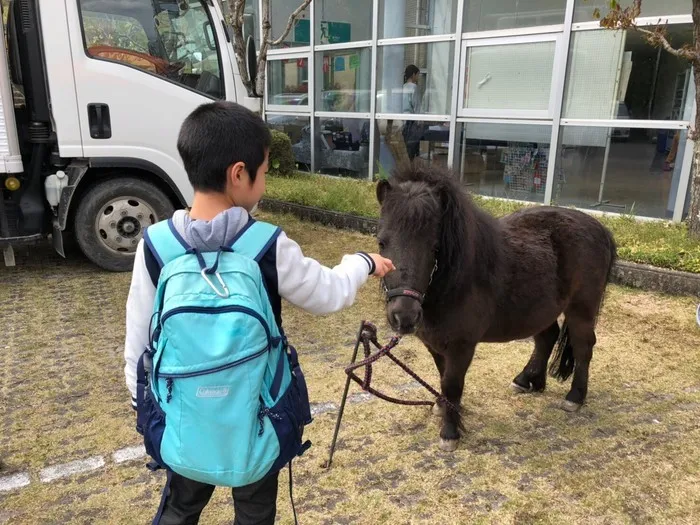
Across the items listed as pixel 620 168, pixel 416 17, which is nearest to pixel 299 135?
pixel 416 17

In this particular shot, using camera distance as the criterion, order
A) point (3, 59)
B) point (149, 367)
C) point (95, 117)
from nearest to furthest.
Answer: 1. point (149, 367)
2. point (3, 59)
3. point (95, 117)

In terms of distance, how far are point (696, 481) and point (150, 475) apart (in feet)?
8.78

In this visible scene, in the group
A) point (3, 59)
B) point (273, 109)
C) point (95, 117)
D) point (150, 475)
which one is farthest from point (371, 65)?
point (150, 475)

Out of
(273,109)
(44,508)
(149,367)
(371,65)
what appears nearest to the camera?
(149,367)

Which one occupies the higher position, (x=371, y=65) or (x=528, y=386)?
(x=371, y=65)

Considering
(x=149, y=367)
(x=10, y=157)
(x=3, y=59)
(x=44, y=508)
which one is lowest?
(x=44, y=508)

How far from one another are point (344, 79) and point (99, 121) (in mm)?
6298

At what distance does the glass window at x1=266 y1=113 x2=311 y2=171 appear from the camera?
11.4 m

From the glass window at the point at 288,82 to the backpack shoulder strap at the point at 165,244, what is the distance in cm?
1043

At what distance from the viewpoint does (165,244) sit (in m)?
1.43

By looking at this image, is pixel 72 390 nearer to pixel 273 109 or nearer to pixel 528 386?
pixel 528 386

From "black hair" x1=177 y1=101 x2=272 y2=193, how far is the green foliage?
9225 mm

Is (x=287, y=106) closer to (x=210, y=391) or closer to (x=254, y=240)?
(x=254, y=240)

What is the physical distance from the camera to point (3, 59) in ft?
15.2
